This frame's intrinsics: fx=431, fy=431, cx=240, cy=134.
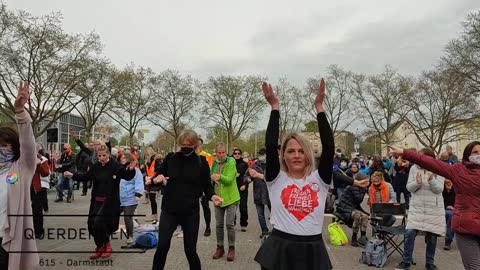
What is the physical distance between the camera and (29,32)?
74.3 feet

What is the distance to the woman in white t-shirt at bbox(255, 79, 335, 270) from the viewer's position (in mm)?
3027

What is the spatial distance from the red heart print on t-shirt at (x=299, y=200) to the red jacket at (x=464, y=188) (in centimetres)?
159

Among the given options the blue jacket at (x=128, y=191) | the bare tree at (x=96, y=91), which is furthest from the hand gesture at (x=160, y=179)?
the bare tree at (x=96, y=91)

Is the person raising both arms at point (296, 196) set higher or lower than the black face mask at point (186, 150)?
lower

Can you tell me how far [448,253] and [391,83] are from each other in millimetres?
36758

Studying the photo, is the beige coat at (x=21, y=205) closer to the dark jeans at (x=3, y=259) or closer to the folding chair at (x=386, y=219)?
the dark jeans at (x=3, y=259)

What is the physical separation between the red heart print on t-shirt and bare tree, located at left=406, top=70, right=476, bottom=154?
109 feet

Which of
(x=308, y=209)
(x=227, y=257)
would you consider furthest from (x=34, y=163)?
(x=227, y=257)

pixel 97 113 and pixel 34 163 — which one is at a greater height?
pixel 97 113

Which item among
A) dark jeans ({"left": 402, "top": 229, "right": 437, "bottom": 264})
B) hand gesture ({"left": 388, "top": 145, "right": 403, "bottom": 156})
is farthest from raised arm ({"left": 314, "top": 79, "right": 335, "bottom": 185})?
dark jeans ({"left": 402, "top": 229, "right": 437, "bottom": 264})

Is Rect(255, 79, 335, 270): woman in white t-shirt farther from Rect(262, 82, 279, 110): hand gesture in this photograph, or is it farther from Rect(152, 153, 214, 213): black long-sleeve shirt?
Rect(152, 153, 214, 213): black long-sleeve shirt

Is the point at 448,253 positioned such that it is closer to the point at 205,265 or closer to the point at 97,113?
the point at 205,265

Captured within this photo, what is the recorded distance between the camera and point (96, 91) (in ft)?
97.1

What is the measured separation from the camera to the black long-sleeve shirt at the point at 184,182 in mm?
5055
